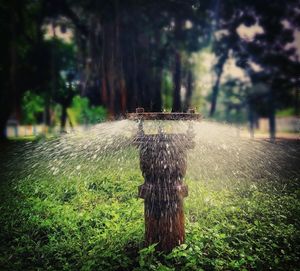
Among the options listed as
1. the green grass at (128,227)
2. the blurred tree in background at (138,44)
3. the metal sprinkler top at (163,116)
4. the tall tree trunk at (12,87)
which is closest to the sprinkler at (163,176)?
the metal sprinkler top at (163,116)

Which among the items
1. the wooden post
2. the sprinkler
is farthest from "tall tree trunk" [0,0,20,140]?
the wooden post

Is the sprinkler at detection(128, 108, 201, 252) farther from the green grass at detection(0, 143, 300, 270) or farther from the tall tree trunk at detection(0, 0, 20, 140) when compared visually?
the tall tree trunk at detection(0, 0, 20, 140)

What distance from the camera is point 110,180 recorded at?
5.88m

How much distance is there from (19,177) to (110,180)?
7.26 feet

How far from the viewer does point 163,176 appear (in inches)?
118

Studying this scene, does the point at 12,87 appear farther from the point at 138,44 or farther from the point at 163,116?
the point at 163,116

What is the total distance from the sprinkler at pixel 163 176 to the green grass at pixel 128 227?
220 mm

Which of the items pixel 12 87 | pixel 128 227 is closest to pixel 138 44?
pixel 12 87

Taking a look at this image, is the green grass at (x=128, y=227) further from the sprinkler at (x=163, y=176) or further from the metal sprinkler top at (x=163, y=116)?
the metal sprinkler top at (x=163, y=116)

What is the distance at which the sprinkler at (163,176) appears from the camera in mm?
2965

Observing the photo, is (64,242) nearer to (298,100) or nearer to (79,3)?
(79,3)

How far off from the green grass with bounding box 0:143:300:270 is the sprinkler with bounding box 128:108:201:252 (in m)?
0.22

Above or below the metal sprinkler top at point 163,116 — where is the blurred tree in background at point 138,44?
above

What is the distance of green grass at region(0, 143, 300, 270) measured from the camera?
3084 millimetres
